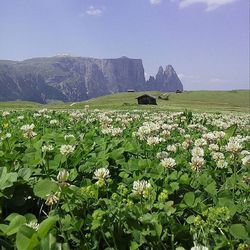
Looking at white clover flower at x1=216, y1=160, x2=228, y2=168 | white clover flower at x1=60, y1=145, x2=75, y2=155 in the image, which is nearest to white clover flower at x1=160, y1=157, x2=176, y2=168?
white clover flower at x1=216, y1=160, x2=228, y2=168

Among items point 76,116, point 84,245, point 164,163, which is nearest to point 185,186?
point 164,163

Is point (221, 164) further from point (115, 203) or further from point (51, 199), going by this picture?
point (51, 199)

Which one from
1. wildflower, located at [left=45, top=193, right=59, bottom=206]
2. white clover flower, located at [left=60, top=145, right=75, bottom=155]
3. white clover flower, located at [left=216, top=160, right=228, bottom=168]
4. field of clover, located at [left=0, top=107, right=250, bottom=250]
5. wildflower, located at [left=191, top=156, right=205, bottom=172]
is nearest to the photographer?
field of clover, located at [left=0, top=107, right=250, bottom=250]

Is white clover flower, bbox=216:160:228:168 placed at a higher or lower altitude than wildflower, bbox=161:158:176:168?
lower

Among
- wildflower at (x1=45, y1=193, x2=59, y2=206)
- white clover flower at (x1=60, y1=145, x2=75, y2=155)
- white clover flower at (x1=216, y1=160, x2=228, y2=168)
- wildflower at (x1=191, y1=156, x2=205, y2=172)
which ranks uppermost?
white clover flower at (x1=60, y1=145, x2=75, y2=155)

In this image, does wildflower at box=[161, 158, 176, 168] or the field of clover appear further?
wildflower at box=[161, 158, 176, 168]

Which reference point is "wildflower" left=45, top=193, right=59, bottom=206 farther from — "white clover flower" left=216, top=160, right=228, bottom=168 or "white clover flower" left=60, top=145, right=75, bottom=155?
"white clover flower" left=216, top=160, right=228, bottom=168

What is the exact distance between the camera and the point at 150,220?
10.6ft

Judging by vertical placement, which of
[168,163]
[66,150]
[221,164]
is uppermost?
[66,150]

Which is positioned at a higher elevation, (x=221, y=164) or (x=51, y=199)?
(x=51, y=199)

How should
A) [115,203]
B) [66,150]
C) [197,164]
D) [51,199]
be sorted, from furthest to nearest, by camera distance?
[197,164], [66,150], [115,203], [51,199]

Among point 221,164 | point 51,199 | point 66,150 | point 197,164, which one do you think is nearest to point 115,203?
point 51,199

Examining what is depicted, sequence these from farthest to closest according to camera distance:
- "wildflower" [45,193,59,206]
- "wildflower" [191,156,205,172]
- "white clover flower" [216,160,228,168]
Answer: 1. "white clover flower" [216,160,228,168]
2. "wildflower" [191,156,205,172]
3. "wildflower" [45,193,59,206]

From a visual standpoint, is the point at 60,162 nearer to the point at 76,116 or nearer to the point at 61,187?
the point at 61,187
